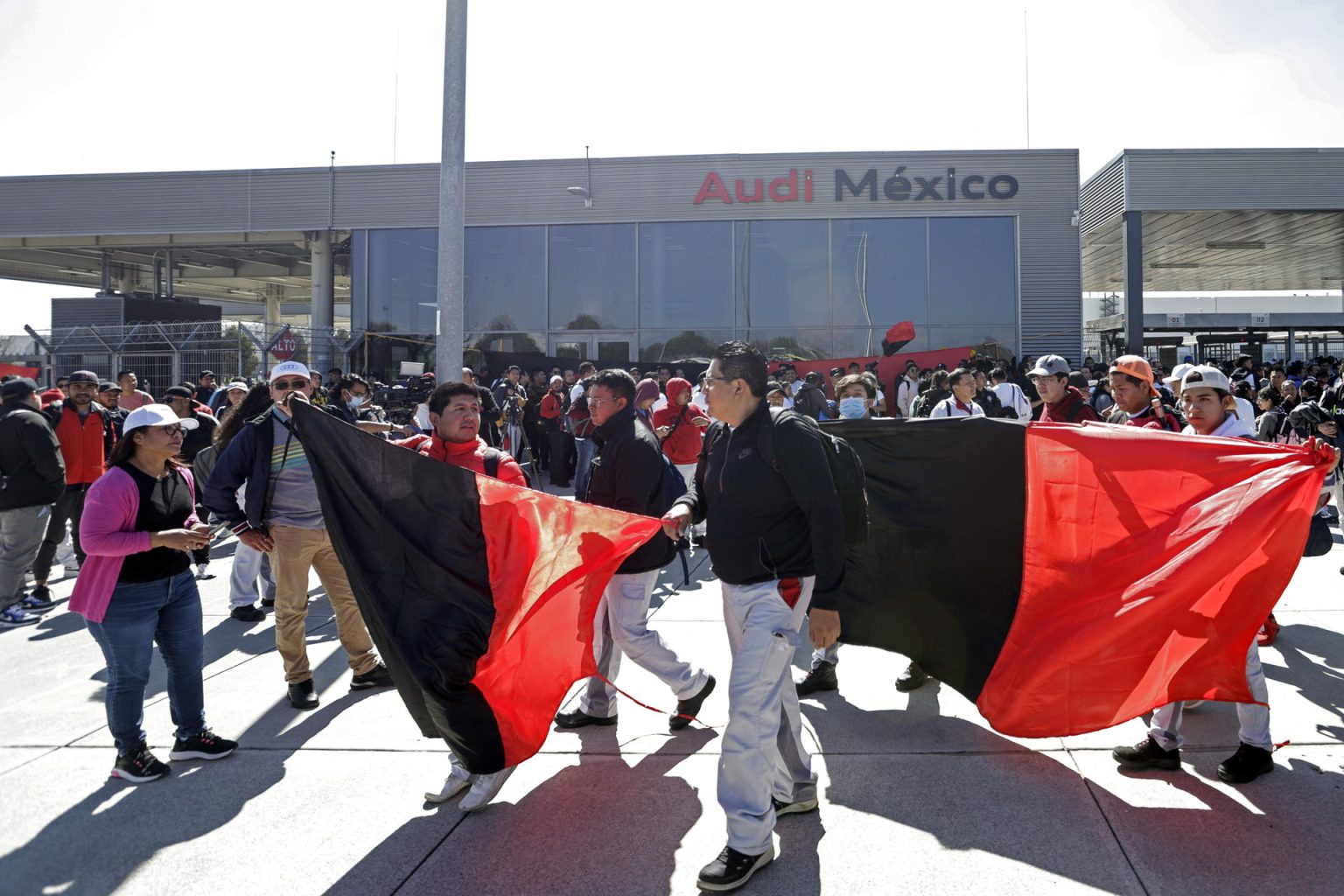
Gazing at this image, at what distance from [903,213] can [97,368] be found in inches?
790

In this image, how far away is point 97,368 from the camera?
21.1 m

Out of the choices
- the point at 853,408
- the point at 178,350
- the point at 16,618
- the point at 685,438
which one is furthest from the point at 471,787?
the point at 178,350

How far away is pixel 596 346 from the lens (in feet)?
80.1

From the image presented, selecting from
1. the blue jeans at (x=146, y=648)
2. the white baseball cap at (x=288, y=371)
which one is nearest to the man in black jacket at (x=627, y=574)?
the blue jeans at (x=146, y=648)

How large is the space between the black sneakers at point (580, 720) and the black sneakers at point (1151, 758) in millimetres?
2697

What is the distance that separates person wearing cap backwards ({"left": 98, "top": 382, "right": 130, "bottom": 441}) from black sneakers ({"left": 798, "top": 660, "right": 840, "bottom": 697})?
8.91 m

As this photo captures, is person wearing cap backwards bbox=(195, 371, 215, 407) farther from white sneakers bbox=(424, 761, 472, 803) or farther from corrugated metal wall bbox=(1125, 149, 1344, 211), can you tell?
corrugated metal wall bbox=(1125, 149, 1344, 211)

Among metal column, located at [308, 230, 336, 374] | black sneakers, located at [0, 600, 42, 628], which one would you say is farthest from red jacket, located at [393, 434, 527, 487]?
metal column, located at [308, 230, 336, 374]

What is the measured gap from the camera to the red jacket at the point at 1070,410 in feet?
21.6

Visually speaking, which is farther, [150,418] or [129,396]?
[129,396]

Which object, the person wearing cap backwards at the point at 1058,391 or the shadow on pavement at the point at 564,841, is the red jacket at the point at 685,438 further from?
the shadow on pavement at the point at 564,841

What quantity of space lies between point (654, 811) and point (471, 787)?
2.98ft

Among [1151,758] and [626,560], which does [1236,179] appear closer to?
[1151,758]

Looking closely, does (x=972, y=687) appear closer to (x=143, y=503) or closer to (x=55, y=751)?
(x=143, y=503)
